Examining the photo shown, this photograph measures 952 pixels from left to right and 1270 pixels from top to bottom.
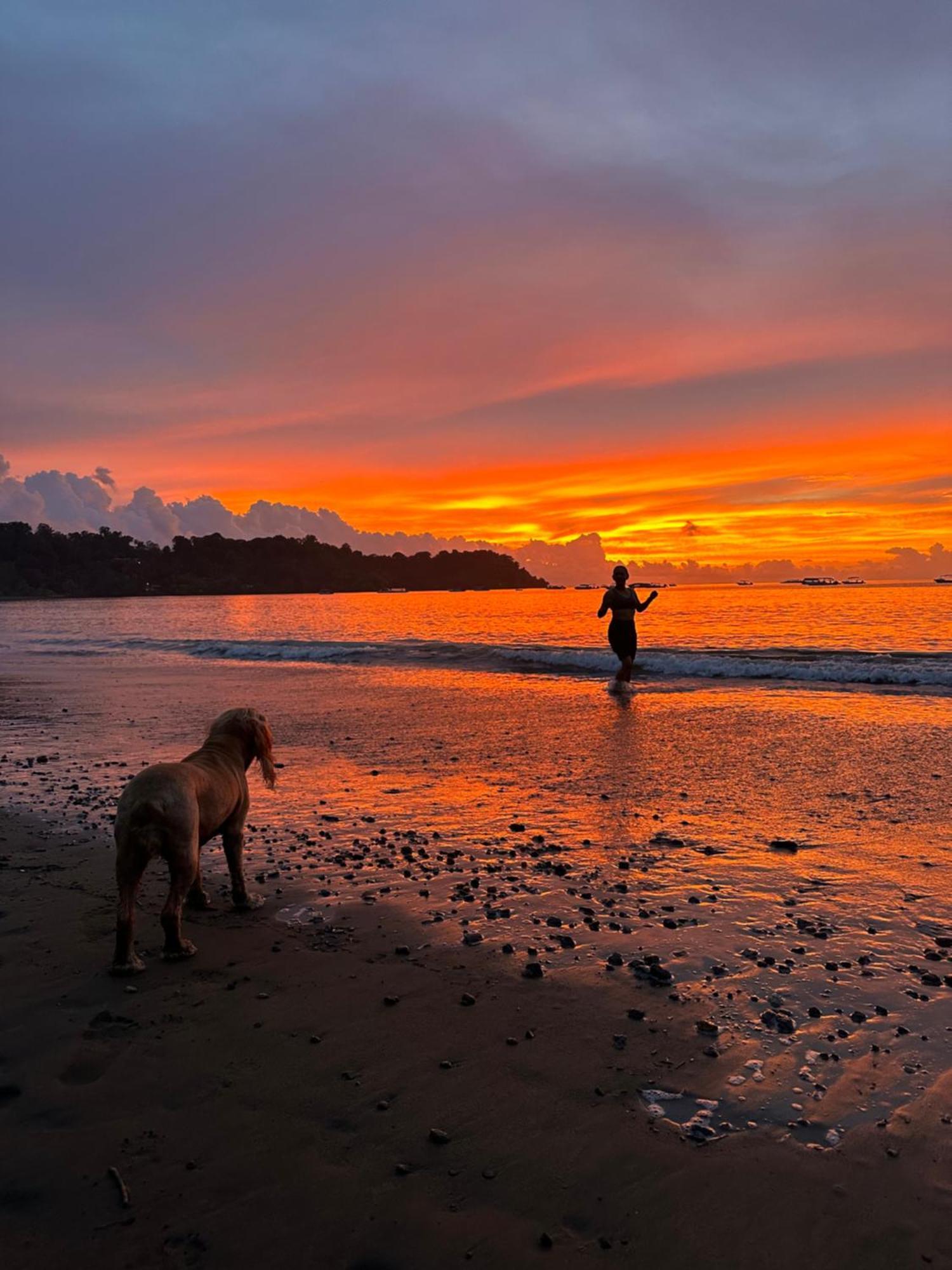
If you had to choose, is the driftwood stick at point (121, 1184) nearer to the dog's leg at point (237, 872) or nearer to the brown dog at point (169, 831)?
the brown dog at point (169, 831)

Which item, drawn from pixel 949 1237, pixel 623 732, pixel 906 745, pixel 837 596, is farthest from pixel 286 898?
pixel 837 596

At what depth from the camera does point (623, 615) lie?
2158 cm

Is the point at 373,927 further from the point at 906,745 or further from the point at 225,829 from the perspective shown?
the point at 906,745

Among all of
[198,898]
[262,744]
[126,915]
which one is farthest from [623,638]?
[126,915]

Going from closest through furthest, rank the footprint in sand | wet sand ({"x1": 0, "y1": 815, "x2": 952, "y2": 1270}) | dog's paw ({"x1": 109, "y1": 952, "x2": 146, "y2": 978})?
1. wet sand ({"x1": 0, "y1": 815, "x2": 952, "y2": 1270})
2. the footprint in sand
3. dog's paw ({"x1": 109, "y1": 952, "x2": 146, "y2": 978})

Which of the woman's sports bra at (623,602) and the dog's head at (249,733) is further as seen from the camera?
the woman's sports bra at (623,602)

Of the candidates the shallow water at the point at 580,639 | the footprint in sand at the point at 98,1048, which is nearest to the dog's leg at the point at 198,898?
the footprint in sand at the point at 98,1048

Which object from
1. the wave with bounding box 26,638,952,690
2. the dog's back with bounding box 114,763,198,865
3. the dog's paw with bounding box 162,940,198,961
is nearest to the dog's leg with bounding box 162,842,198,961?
the dog's paw with bounding box 162,940,198,961

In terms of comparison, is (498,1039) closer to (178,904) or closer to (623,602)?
(178,904)

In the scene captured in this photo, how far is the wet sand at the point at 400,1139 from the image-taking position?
9.91 feet

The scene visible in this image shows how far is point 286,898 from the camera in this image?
22.1 feet

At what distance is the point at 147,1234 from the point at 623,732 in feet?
42.4

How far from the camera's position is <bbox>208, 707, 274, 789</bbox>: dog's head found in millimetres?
6984

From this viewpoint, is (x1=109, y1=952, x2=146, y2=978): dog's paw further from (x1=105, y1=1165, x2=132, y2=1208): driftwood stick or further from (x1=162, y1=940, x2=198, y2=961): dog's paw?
(x1=105, y1=1165, x2=132, y2=1208): driftwood stick
